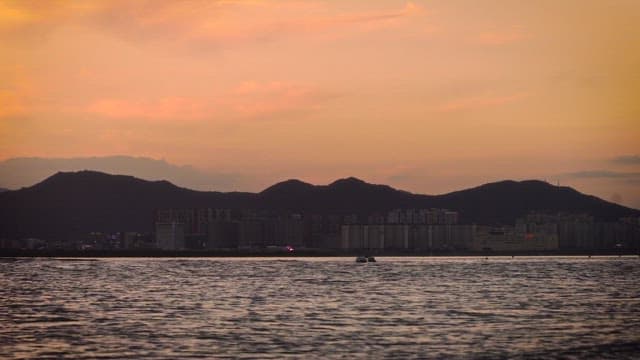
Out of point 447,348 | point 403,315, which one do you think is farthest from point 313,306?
point 447,348

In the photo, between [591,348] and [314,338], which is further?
[314,338]

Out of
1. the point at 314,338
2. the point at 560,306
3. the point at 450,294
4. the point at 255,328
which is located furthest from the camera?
the point at 450,294

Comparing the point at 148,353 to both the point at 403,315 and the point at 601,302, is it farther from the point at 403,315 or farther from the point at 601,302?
the point at 601,302

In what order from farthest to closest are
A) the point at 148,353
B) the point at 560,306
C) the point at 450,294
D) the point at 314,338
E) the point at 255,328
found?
1. the point at 450,294
2. the point at 560,306
3. the point at 255,328
4. the point at 314,338
5. the point at 148,353

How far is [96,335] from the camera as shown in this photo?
2355 inches

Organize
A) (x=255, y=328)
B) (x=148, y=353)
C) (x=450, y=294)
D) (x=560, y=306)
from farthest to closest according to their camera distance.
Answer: (x=450, y=294)
(x=560, y=306)
(x=255, y=328)
(x=148, y=353)

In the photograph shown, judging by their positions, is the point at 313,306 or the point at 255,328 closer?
the point at 255,328

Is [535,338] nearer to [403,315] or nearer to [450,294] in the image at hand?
[403,315]

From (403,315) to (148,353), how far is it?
27188mm

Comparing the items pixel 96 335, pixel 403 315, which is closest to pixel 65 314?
pixel 96 335

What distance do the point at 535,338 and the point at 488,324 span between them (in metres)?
9.11

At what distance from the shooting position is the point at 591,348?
2096 inches

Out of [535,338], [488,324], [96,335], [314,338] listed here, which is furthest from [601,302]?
[96,335]

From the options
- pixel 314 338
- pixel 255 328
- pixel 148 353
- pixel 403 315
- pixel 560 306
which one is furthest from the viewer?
pixel 560 306
